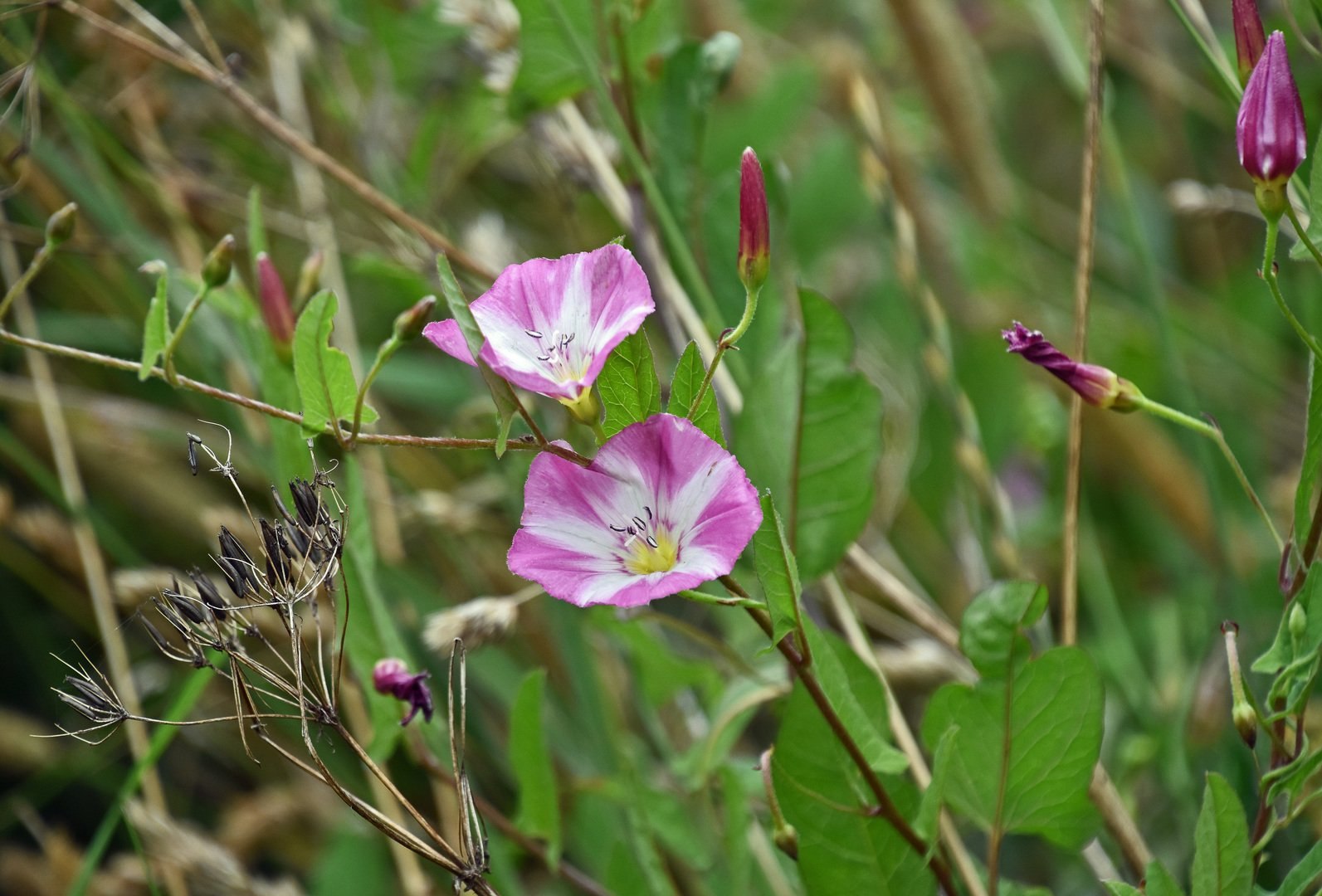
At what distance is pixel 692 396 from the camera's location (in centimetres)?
40

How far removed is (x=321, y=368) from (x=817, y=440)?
231mm

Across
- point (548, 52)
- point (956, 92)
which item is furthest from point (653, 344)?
point (548, 52)

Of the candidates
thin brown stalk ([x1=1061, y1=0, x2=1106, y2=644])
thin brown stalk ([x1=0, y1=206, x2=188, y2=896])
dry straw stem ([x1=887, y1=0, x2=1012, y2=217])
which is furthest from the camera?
dry straw stem ([x1=887, y1=0, x2=1012, y2=217])

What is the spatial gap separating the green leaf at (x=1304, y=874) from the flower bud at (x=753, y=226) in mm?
262

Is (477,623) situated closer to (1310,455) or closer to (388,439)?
(388,439)

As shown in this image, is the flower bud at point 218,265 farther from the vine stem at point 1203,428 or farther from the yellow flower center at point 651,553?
the vine stem at point 1203,428

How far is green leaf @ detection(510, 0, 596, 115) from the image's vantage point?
0.62 meters

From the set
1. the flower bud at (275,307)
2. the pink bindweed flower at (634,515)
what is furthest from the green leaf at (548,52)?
the pink bindweed flower at (634,515)

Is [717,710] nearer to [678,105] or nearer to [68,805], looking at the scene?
[678,105]

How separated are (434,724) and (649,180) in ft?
0.94

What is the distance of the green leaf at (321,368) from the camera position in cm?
42

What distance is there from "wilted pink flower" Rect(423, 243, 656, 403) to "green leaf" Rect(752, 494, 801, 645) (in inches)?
2.9

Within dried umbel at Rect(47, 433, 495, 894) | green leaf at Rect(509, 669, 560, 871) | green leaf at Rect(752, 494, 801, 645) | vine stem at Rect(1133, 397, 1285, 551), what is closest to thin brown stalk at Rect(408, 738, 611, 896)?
green leaf at Rect(509, 669, 560, 871)

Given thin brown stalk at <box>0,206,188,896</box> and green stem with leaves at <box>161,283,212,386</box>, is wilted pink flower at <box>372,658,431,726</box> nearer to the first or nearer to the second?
green stem with leaves at <box>161,283,212,386</box>
